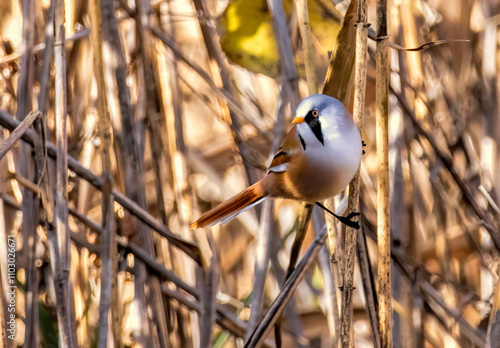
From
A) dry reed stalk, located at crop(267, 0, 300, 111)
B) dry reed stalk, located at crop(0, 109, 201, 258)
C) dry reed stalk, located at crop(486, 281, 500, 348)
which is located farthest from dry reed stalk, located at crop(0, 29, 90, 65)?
dry reed stalk, located at crop(486, 281, 500, 348)

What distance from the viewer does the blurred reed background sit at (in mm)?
1084

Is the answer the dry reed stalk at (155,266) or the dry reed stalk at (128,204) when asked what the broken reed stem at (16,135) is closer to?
the dry reed stalk at (128,204)

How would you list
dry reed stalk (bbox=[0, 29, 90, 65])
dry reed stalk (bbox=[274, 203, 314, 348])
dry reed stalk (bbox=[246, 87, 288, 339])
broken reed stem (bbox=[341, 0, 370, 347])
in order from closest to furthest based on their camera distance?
broken reed stem (bbox=[341, 0, 370, 347])
dry reed stalk (bbox=[274, 203, 314, 348])
dry reed stalk (bbox=[246, 87, 288, 339])
dry reed stalk (bbox=[0, 29, 90, 65])

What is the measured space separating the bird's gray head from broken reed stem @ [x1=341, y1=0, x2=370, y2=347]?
30 mm

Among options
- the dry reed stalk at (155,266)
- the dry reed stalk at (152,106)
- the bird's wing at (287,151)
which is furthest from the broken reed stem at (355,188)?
the dry reed stalk at (152,106)

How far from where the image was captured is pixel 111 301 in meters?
1.09

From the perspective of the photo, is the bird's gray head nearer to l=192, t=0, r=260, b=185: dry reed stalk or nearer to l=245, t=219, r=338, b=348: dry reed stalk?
l=245, t=219, r=338, b=348: dry reed stalk

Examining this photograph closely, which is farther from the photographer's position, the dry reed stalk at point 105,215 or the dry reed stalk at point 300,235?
the dry reed stalk at point 300,235

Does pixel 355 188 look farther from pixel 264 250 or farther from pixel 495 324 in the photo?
pixel 264 250

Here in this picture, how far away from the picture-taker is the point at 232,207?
112cm

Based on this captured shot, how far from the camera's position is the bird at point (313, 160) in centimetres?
92

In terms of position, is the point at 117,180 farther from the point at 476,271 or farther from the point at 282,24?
the point at 476,271

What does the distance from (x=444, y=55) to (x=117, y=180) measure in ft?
3.56

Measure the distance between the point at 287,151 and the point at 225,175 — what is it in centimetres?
111
